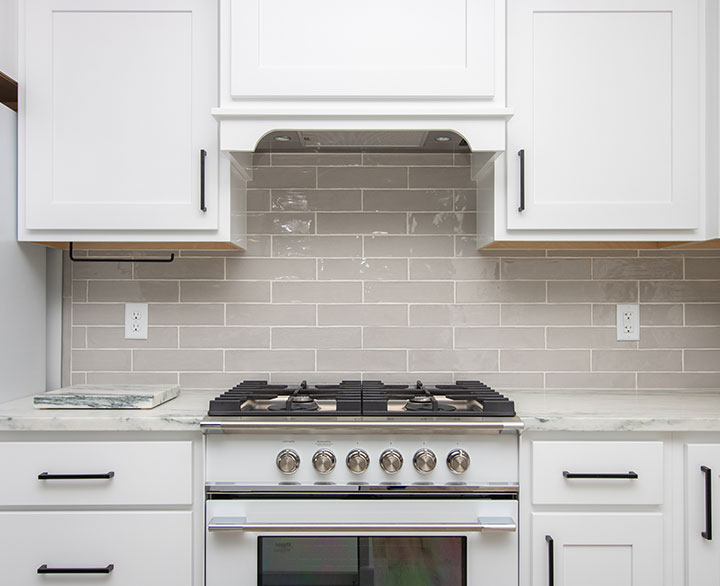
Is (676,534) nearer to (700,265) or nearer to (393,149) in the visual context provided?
(700,265)

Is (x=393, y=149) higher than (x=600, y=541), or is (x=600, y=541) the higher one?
(x=393, y=149)

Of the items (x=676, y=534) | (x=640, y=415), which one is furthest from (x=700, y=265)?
(x=676, y=534)

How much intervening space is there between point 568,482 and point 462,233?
955mm

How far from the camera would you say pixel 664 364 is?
6.81 ft

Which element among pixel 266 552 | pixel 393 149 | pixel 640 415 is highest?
pixel 393 149

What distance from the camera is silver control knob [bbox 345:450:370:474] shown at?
1.48 m

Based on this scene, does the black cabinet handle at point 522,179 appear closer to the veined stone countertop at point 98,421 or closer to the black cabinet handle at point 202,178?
the black cabinet handle at point 202,178

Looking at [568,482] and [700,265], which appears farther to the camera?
[700,265]

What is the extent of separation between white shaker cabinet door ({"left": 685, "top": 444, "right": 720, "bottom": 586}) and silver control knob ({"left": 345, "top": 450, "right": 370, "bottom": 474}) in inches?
34.5

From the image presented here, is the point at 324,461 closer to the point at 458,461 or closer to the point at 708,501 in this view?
the point at 458,461

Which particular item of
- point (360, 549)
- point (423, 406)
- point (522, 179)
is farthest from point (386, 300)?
point (360, 549)

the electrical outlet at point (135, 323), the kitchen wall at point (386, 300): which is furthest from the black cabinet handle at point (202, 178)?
the electrical outlet at point (135, 323)

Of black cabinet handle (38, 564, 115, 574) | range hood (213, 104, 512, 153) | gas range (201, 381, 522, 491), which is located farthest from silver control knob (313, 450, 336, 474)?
range hood (213, 104, 512, 153)

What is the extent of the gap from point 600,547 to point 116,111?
6.25 feet
